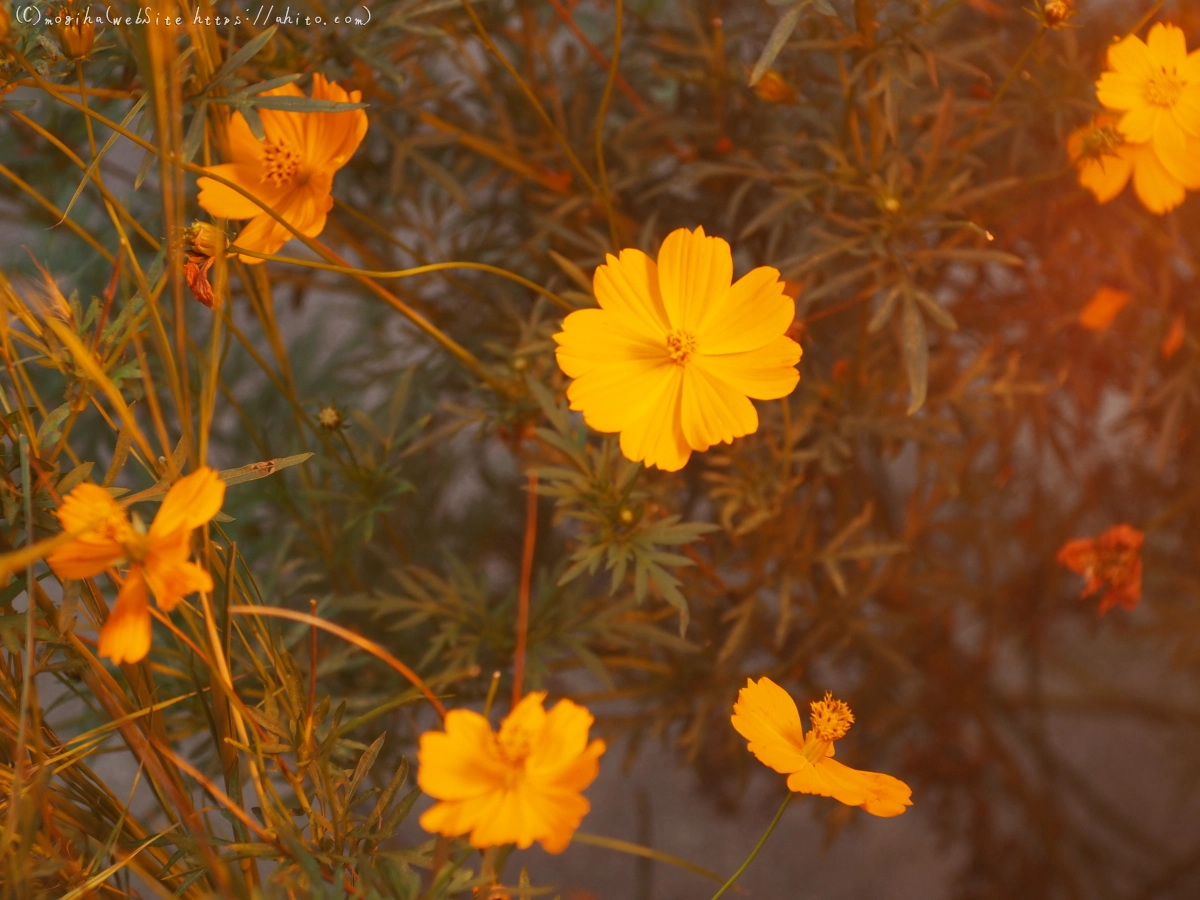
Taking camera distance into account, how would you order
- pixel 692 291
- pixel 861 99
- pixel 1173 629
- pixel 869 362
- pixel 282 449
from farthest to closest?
pixel 1173 629 → pixel 282 449 → pixel 869 362 → pixel 861 99 → pixel 692 291

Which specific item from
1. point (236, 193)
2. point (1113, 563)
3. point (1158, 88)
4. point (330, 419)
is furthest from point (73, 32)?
point (1113, 563)

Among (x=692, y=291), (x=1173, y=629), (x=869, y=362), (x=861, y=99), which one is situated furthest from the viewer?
(x=1173, y=629)

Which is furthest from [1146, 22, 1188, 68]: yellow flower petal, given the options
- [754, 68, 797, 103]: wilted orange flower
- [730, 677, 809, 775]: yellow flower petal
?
[730, 677, 809, 775]: yellow flower petal

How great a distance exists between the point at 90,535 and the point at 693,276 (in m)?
0.30

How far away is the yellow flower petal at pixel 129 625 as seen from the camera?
36cm

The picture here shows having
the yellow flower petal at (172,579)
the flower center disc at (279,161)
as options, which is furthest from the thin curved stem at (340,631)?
the flower center disc at (279,161)

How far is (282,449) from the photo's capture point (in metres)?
0.86

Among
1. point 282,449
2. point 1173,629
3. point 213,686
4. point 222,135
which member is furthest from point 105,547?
point 1173,629

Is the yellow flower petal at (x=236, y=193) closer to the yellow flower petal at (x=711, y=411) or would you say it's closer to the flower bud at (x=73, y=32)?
the flower bud at (x=73, y=32)

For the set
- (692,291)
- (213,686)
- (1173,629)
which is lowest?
(1173,629)

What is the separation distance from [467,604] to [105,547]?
0.34 meters

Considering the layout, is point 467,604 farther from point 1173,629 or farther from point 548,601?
point 1173,629

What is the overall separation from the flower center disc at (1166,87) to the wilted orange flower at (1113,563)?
28 cm

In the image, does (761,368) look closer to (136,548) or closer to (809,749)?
(809,749)
